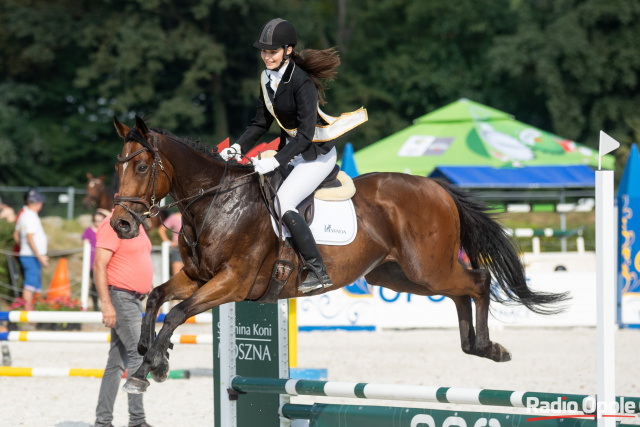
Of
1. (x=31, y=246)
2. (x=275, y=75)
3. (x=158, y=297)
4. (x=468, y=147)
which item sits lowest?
(x=158, y=297)

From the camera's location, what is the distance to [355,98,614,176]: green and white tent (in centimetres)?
1839

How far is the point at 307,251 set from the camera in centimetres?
476

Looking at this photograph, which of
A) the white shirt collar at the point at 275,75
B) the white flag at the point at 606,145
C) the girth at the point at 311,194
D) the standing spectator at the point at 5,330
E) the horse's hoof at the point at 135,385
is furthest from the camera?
the standing spectator at the point at 5,330

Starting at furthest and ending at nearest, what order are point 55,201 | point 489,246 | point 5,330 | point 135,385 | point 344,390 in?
1. point 55,201
2. point 5,330
3. point 489,246
4. point 344,390
5. point 135,385

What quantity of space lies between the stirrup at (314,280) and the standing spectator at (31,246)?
792cm

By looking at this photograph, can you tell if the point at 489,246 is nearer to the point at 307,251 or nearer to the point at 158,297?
the point at 307,251

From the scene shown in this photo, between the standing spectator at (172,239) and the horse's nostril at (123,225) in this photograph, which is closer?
the horse's nostril at (123,225)

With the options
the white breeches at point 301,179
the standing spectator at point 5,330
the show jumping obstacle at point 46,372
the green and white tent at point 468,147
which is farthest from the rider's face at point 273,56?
the green and white tent at point 468,147

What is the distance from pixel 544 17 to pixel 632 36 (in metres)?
4.41

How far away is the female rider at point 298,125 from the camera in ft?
15.6

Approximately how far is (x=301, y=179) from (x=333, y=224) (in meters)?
0.35

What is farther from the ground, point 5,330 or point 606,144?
point 606,144

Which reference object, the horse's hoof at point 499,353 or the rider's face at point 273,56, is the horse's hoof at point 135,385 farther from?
the horse's hoof at point 499,353

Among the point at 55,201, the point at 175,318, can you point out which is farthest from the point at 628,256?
the point at 55,201
